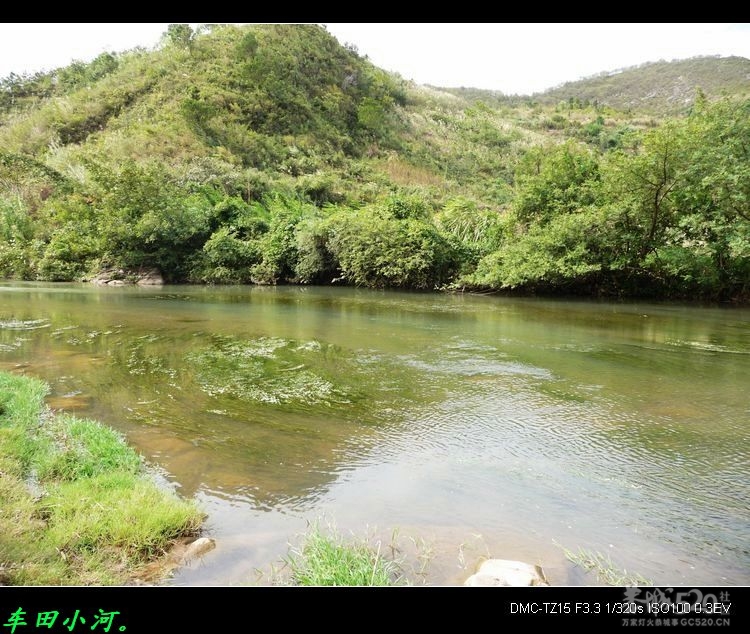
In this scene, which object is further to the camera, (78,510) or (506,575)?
(78,510)

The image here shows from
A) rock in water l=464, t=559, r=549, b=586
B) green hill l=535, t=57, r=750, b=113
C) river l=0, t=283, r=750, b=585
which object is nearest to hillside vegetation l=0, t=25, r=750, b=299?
river l=0, t=283, r=750, b=585

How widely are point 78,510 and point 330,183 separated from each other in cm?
4797

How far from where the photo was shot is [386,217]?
3269 centimetres

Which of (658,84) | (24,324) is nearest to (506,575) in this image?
(24,324)

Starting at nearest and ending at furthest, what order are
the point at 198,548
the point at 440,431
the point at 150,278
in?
the point at 198,548
the point at 440,431
the point at 150,278

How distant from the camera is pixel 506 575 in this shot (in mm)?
3516

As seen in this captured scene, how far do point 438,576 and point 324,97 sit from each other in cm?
7600

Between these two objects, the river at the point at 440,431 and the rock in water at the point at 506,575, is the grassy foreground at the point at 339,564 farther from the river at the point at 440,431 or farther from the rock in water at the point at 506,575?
the rock in water at the point at 506,575

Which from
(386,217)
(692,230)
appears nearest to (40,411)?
(692,230)

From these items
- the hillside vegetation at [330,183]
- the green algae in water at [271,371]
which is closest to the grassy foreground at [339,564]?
the green algae in water at [271,371]

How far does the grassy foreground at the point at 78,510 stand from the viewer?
361 cm

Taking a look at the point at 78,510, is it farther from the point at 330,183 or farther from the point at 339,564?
the point at 330,183

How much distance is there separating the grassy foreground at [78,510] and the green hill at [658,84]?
119 metres

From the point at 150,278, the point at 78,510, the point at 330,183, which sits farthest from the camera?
the point at 330,183
